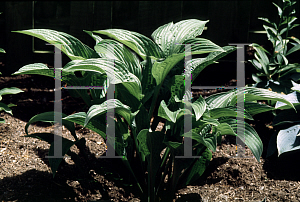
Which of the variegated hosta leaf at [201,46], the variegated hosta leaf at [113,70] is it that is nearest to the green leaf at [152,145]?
the variegated hosta leaf at [113,70]

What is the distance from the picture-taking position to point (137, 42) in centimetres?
157

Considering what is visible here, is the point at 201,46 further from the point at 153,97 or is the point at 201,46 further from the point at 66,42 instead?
the point at 66,42

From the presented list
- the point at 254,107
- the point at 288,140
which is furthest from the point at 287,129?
the point at 254,107

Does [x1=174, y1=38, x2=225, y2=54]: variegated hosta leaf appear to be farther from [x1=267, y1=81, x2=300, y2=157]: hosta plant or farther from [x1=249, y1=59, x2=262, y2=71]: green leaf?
[x1=249, y1=59, x2=262, y2=71]: green leaf

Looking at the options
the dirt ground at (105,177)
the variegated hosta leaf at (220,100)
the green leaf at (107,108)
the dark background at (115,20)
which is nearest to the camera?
the green leaf at (107,108)

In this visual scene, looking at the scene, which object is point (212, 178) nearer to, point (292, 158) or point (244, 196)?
point (244, 196)

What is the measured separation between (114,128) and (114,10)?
2.00 m

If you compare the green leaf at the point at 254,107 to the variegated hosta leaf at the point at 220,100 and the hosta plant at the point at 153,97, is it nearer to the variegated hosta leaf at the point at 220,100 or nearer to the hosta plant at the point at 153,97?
the hosta plant at the point at 153,97

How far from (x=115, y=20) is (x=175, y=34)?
1679 mm

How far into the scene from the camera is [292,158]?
216cm

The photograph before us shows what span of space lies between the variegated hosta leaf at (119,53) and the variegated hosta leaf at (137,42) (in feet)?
0.13

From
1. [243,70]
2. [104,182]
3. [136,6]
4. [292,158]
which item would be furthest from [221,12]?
[104,182]

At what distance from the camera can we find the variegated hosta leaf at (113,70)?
134 centimetres

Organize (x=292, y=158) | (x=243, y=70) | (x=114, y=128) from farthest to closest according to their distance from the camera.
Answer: (x=243, y=70) < (x=292, y=158) < (x=114, y=128)
